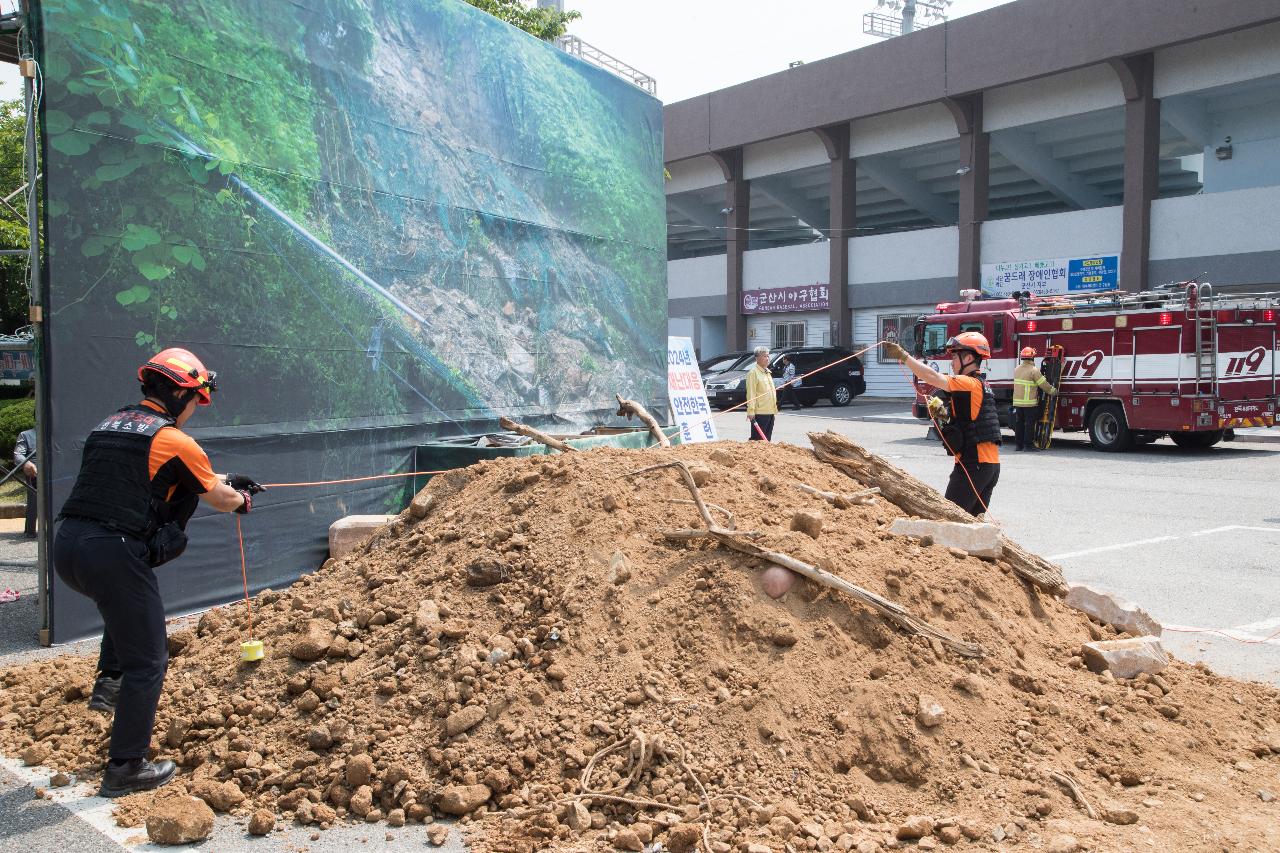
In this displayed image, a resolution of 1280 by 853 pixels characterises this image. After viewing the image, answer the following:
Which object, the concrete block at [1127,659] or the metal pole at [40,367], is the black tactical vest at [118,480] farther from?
the concrete block at [1127,659]

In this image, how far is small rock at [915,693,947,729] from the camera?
4.18 meters

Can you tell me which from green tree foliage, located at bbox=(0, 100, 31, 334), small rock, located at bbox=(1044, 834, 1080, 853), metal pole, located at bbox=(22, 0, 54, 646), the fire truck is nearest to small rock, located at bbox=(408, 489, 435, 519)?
metal pole, located at bbox=(22, 0, 54, 646)

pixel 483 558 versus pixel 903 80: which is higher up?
pixel 903 80

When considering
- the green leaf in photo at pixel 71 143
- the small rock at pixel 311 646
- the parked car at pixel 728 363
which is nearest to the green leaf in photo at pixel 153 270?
the green leaf in photo at pixel 71 143

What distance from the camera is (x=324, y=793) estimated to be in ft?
13.7

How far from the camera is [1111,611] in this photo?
5.74 meters

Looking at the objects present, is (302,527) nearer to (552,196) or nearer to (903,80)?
Answer: (552,196)

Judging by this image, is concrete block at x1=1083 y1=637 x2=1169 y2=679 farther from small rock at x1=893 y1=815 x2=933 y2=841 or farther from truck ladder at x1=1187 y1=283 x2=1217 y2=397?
truck ladder at x1=1187 y1=283 x2=1217 y2=397

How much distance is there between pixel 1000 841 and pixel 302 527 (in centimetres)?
597

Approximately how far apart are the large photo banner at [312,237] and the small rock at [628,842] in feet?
14.2

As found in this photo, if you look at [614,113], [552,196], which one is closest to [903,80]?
[614,113]

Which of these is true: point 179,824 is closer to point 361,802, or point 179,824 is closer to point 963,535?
point 361,802

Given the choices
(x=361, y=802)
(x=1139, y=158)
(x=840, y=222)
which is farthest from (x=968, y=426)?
(x=840, y=222)

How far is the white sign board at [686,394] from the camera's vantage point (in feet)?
42.9
